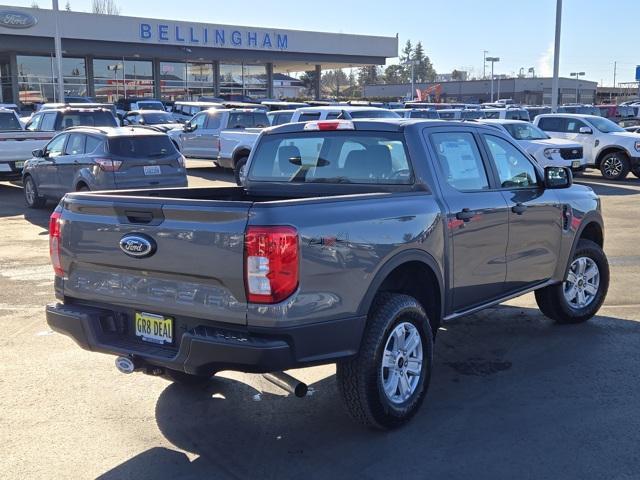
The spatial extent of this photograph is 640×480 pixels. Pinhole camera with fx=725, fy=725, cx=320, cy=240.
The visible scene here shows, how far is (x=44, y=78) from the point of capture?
46219 mm

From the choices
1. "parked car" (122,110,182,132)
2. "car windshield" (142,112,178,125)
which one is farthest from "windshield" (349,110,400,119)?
"car windshield" (142,112,178,125)

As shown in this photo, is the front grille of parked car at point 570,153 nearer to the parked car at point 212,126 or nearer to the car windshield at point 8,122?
the parked car at point 212,126

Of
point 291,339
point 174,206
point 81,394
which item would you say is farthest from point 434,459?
point 81,394

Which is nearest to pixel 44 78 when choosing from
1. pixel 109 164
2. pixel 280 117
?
pixel 280 117

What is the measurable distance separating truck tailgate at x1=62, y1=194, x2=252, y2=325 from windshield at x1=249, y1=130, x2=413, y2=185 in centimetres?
163

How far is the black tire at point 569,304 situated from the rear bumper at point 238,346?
3.17m

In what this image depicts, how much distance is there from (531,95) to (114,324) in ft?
274

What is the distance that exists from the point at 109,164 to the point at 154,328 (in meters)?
8.70

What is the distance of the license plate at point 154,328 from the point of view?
414cm

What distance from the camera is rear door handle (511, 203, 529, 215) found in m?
5.71

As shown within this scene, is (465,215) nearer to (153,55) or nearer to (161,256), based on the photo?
(161,256)

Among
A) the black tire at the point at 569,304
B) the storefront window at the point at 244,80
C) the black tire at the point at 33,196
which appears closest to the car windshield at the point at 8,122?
the black tire at the point at 33,196

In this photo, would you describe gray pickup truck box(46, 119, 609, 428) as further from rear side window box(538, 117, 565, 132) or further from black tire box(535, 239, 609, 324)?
rear side window box(538, 117, 565, 132)

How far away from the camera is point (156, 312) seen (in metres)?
4.16
